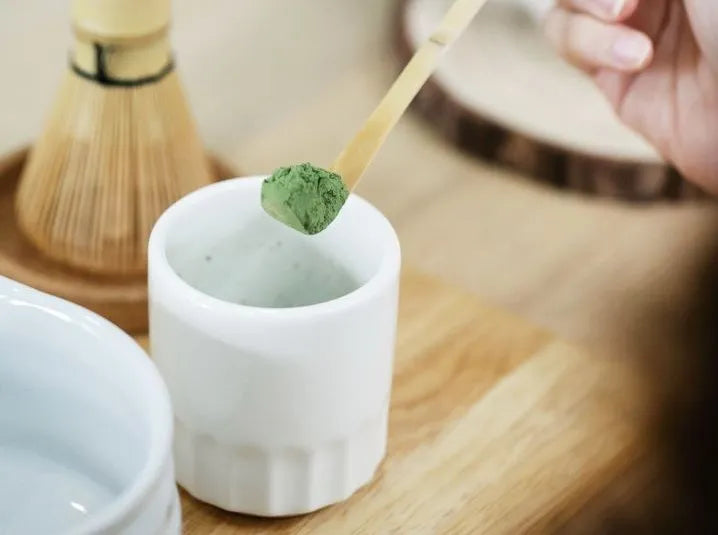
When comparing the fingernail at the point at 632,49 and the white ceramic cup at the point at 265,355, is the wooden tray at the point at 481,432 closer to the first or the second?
the white ceramic cup at the point at 265,355

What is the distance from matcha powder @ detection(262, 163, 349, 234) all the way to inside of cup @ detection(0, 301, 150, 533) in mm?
77

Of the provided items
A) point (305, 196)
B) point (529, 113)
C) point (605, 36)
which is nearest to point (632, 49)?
point (605, 36)

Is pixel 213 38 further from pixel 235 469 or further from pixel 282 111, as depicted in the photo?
pixel 235 469

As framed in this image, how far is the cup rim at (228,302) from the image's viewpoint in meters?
0.38

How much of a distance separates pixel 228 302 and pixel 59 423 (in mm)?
71

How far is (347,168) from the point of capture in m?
0.42

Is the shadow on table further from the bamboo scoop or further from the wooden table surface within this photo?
the bamboo scoop

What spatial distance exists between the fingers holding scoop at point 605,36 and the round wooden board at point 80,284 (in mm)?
254

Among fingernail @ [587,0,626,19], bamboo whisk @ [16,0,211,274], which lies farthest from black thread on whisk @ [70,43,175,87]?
fingernail @ [587,0,626,19]

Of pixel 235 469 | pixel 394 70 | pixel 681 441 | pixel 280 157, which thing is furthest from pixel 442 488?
pixel 394 70

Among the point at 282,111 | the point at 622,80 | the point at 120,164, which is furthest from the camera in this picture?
the point at 282,111

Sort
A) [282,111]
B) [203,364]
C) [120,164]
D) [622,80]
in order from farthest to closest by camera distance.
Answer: [282,111]
[622,80]
[120,164]
[203,364]

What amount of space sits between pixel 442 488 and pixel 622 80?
0.92 ft

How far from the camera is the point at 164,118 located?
1.71 ft
